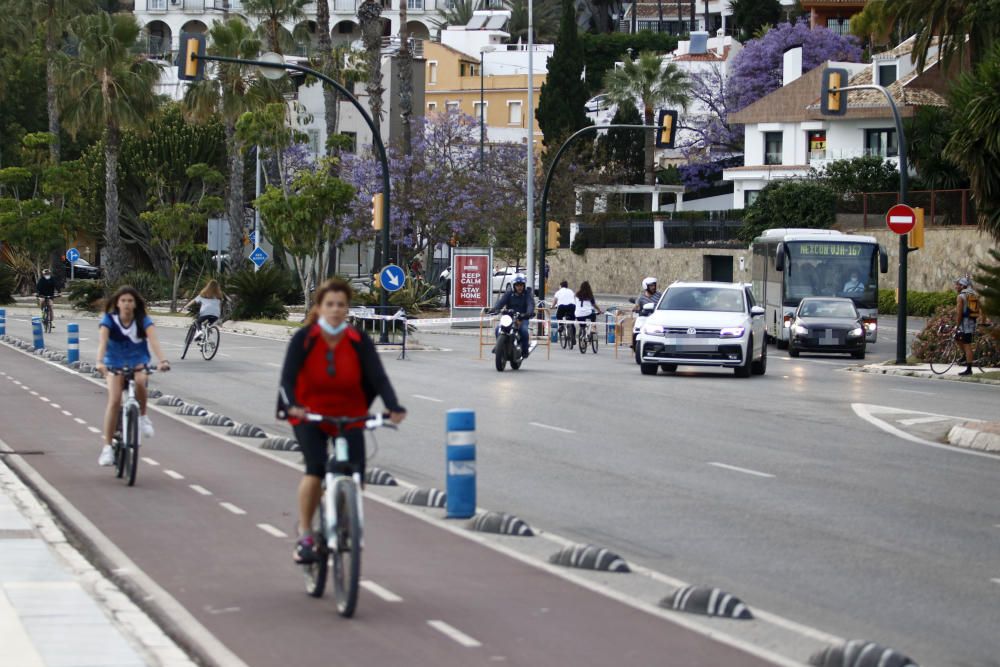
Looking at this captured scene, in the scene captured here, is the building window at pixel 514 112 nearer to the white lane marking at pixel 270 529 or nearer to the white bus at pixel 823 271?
the white bus at pixel 823 271

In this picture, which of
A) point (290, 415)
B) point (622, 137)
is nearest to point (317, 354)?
point (290, 415)

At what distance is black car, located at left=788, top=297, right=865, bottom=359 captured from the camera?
38.6 metres

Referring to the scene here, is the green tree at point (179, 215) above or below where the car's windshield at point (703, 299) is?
above

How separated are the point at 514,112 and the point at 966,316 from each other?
262 feet

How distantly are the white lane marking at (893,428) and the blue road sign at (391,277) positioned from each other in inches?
629

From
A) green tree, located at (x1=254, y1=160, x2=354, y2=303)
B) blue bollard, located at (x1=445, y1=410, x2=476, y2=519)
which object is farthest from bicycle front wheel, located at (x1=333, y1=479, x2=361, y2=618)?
green tree, located at (x1=254, y1=160, x2=354, y2=303)

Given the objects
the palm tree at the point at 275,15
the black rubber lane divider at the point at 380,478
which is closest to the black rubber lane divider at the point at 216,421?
the black rubber lane divider at the point at 380,478

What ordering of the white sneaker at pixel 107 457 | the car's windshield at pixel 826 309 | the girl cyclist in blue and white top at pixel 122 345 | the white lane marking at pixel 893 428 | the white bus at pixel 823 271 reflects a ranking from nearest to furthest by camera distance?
the girl cyclist in blue and white top at pixel 122 345 → the white sneaker at pixel 107 457 → the white lane marking at pixel 893 428 → the car's windshield at pixel 826 309 → the white bus at pixel 823 271

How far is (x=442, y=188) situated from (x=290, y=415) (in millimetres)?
54912

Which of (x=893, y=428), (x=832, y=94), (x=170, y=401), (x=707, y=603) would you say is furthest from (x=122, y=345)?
(x=832, y=94)

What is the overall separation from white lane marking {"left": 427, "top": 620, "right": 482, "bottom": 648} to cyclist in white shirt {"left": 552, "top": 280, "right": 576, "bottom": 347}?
31.8 m

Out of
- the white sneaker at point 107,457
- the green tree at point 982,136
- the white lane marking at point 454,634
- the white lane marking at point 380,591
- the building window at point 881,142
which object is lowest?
the white lane marking at point 380,591

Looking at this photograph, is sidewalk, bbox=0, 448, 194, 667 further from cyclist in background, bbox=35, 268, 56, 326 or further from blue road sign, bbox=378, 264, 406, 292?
cyclist in background, bbox=35, 268, 56, 326

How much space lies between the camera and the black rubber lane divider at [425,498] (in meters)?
12.6
